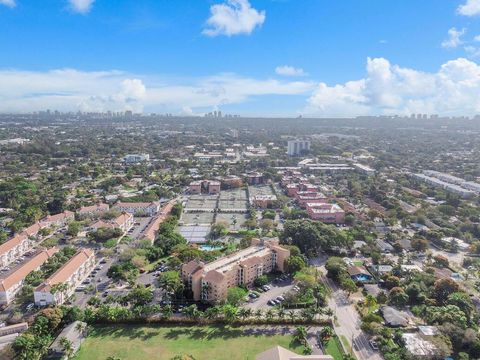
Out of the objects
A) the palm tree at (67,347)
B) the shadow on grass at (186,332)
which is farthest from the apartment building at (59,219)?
the palm tree at (67,347)

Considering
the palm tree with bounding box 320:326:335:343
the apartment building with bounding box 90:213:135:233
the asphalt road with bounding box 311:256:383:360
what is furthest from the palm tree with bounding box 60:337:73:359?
the apartment building with bounding box 90:213:135:233

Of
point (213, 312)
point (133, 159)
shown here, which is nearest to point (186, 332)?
point (213, 312)

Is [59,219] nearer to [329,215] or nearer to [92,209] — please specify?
[92,209]

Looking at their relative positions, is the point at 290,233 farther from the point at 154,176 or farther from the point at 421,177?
the point at 421,177

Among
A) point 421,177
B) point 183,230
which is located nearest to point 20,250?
point 183,230

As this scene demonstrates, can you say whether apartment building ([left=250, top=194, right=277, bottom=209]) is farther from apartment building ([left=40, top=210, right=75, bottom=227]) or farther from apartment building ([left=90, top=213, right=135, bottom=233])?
apartment building ([left=40, top=210, right=75, bottom=227])
